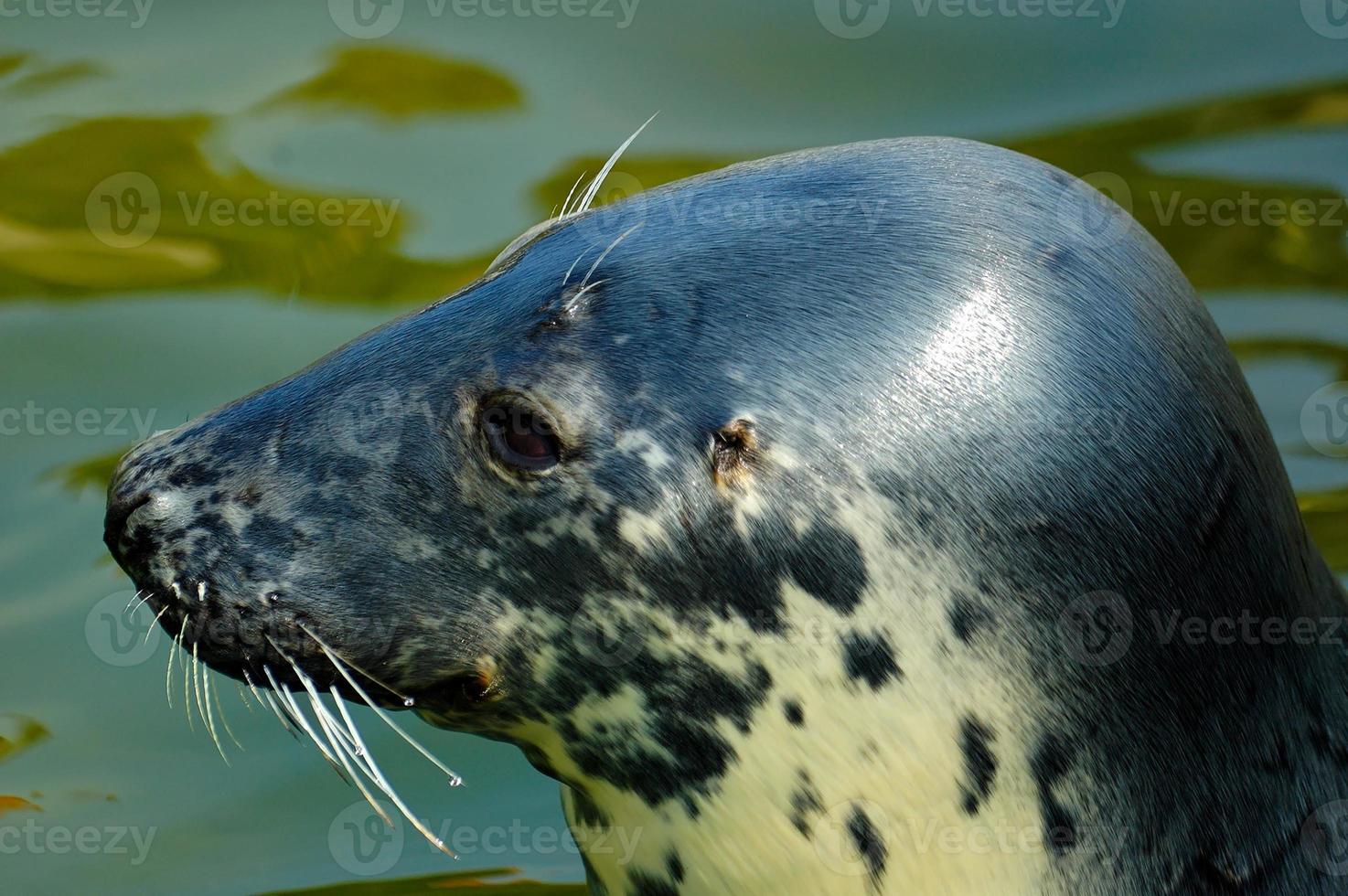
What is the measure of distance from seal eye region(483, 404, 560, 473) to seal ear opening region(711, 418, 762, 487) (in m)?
0.24

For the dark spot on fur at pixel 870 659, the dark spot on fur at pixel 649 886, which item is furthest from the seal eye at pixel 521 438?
the dark spot on fur at pixel 649 886

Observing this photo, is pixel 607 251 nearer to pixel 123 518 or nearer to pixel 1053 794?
pixel 123 518

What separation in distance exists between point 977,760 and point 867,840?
221 millimetres

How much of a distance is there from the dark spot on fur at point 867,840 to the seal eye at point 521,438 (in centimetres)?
68

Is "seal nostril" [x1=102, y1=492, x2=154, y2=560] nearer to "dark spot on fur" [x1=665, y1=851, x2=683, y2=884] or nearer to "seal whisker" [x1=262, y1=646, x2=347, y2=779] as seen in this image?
"seal whisker" [x1=262, y1=646, x2=347, y2=779]

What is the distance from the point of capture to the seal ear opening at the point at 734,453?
2.74 metres

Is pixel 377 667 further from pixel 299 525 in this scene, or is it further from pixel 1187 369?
pixel 1187 369

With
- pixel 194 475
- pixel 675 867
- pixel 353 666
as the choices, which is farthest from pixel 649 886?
pixel 194 475

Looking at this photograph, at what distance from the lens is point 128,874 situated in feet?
14.1

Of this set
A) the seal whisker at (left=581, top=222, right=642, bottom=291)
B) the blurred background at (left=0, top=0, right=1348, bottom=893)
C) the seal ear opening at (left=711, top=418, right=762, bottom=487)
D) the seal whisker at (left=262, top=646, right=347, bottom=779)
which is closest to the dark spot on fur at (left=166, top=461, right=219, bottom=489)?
the seal whisker at (left=262, top=646, right=347, bottom=779)

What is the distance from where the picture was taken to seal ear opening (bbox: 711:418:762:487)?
108 inches

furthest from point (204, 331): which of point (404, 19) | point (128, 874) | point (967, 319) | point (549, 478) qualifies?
point (967, 319)

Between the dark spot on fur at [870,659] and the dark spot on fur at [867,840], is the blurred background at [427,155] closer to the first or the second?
the dark spot on fur at [867,840]

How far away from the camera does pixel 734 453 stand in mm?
2750
